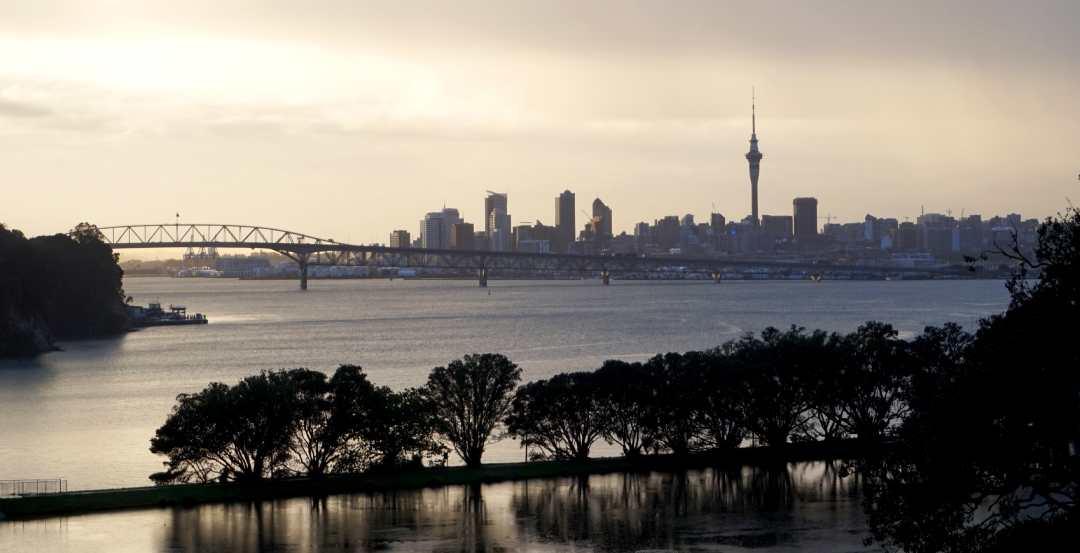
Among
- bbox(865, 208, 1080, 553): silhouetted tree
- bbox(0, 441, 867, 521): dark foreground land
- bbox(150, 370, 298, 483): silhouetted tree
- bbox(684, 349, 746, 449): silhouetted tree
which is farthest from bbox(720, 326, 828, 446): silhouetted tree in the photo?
bbox(865, 208, 1080, 553): silhouetted tree

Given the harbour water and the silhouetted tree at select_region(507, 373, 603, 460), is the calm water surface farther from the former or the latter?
the silhouetted tree at select_region(507, 373, 603, 460)

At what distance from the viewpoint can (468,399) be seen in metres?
33.0

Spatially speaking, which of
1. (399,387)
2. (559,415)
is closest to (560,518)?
(559,415)

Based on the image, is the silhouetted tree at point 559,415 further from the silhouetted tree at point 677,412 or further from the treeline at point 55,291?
the treeline at point 55,291

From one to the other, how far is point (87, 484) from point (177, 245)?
415ft

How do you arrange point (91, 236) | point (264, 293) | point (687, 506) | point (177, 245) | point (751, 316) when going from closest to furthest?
point (687, 506) → point (751, 316) → point (91, 236) → point (177, 245) → point (264, 293)

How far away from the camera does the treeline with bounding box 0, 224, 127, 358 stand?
78.4 meters

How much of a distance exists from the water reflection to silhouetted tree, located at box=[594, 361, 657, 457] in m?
2.95

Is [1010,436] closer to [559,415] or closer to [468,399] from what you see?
[559,415]

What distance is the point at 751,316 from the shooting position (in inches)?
3915

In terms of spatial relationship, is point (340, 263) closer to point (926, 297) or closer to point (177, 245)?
point (177, 245)

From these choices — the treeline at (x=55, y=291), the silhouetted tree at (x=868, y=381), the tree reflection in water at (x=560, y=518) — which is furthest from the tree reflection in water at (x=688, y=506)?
the treeline at (x=55, y=291)

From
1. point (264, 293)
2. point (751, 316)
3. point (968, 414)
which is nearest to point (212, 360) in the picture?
point (751, 316)

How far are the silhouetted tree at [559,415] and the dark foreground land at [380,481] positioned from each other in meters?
0.85
